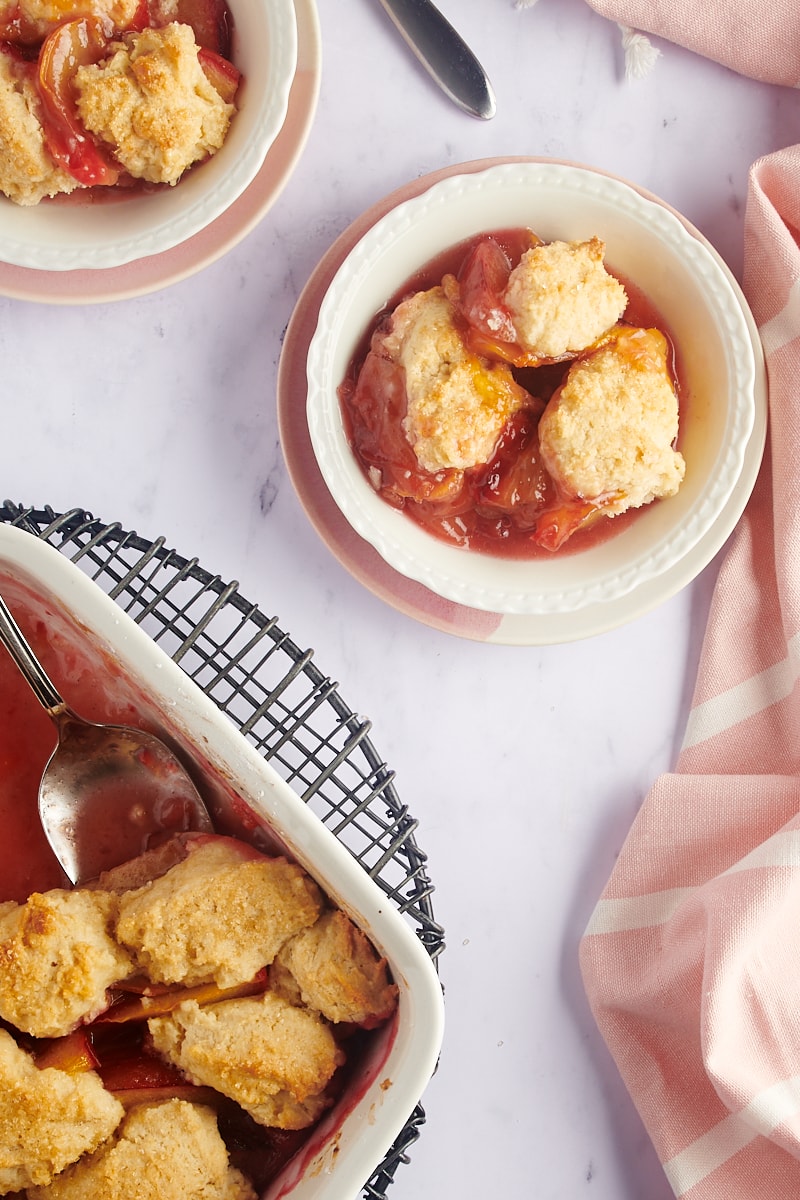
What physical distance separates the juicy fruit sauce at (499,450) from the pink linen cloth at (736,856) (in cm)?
26

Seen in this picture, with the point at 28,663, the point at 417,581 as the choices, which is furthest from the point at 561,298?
the point at 28,663

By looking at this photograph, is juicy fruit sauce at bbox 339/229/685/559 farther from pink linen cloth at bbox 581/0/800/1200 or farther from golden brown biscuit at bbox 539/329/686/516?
pink linen cloth at bbox 581/0/800/1200

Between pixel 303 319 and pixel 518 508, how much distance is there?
0.49 meters

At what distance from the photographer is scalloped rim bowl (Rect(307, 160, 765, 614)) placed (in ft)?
5.80

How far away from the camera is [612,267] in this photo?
1.87m

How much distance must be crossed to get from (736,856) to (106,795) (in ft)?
3.69

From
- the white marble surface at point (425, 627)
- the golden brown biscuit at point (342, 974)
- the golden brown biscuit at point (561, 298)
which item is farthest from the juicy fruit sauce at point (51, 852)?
the golden brown biscuit at point (561, 298)

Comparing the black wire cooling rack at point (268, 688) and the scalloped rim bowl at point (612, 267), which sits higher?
the scalloped rim bowl at point (612, 267)

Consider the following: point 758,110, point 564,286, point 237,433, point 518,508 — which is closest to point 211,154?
point 237,433

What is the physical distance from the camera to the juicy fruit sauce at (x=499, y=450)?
182 centimetres

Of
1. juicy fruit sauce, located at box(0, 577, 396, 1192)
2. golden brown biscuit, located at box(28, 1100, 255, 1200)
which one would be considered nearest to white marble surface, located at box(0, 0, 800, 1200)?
juicy fruit sauce, located at box(0, 577, 396, 1192)

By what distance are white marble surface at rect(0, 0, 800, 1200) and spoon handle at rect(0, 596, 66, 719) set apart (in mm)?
377

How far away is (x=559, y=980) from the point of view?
2062 mm

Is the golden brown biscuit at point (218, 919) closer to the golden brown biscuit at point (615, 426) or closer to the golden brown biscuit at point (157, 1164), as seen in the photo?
the golden brown biscuit at point (157, 1164)
